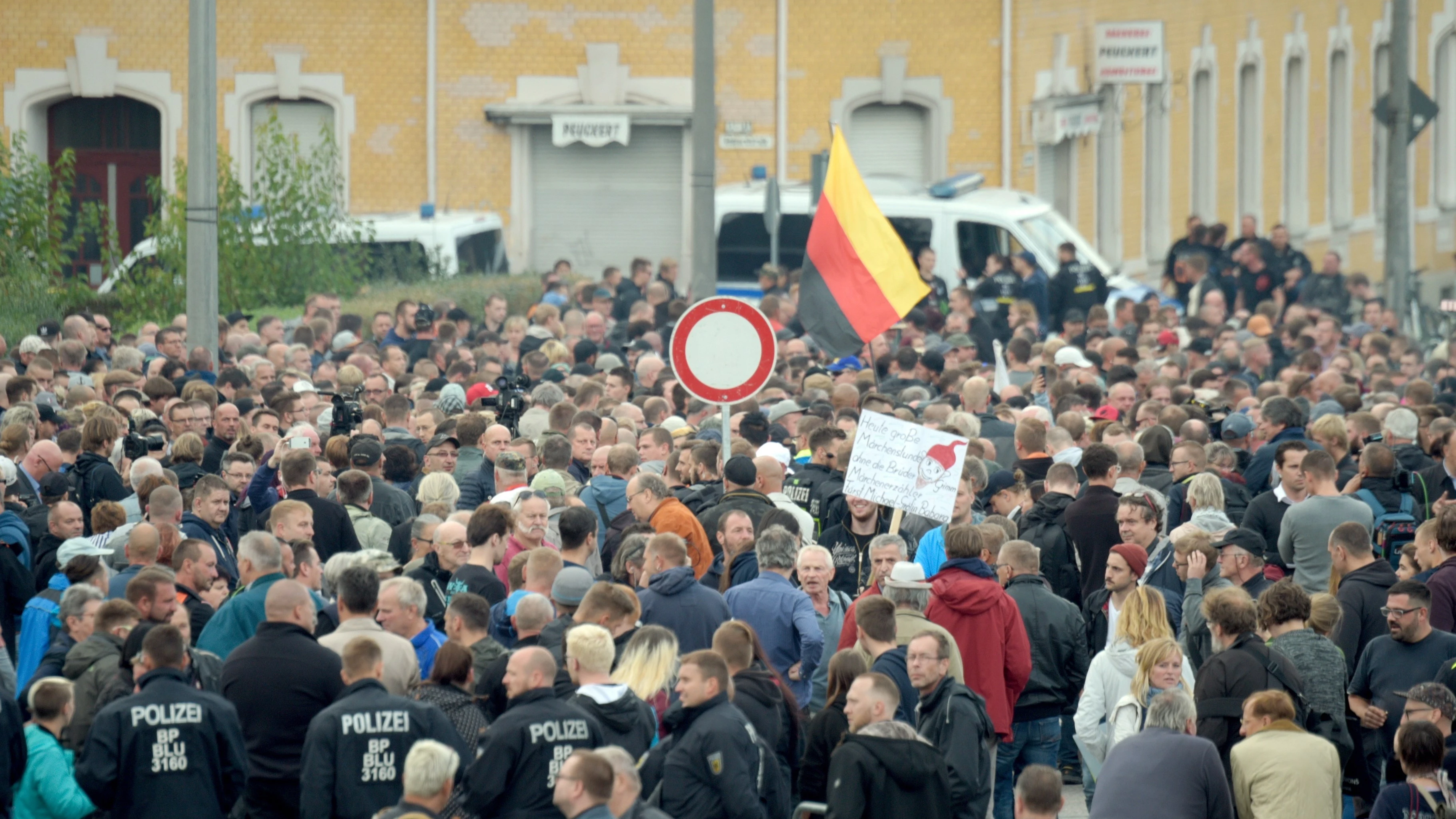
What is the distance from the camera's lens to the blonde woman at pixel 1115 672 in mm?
9047

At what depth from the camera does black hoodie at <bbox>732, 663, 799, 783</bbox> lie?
26.5ft

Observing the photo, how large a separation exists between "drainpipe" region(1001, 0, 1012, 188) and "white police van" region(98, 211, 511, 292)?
27.6ft

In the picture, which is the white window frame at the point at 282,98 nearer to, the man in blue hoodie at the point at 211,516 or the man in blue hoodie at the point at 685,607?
the man in blue hoodie at the point at 211,516

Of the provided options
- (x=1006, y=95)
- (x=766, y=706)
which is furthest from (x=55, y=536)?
(x=1006, y=95)

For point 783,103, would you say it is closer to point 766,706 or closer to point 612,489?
point 612,489

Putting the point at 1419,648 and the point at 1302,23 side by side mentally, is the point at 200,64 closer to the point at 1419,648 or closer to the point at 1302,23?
the point at 1419,648

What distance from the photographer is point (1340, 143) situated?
142 feet

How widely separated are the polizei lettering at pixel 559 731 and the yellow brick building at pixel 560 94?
24438 millimetres

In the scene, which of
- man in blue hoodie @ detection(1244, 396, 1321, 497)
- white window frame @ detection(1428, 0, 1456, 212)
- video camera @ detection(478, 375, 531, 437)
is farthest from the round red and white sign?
white window frame @ detection(1428, 0, 1456, 212)

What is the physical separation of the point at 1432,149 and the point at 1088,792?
38.7m

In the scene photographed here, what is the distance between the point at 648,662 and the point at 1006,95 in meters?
24.8

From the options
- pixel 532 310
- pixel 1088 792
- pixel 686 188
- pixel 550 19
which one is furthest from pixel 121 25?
pixel 1088 792

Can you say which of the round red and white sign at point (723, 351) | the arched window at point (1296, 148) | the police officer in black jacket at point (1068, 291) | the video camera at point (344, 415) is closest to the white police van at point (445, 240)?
the police officer in black jacket at point (1068, 291)

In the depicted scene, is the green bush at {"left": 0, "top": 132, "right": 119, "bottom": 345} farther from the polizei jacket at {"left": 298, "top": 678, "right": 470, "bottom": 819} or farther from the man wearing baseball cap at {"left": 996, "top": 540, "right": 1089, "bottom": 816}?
the polizei jacket at {"left": 298, "top": 678, "right": 470, "bottom": 819}
